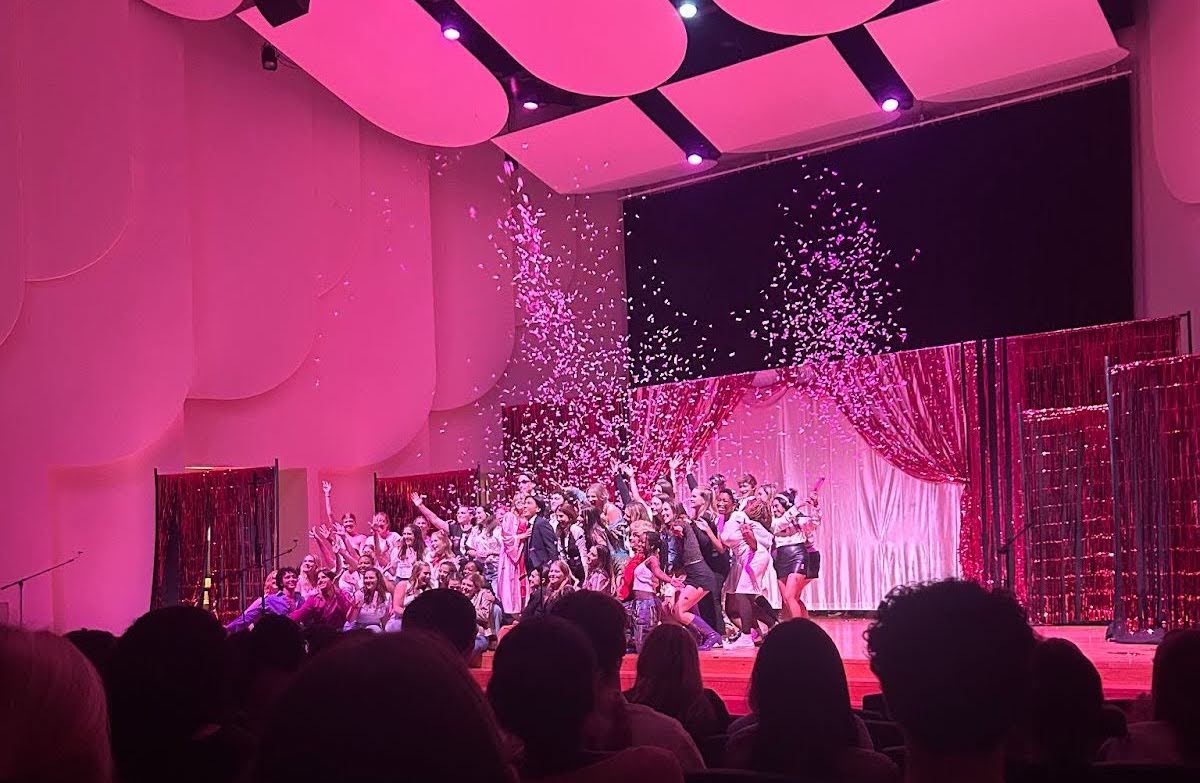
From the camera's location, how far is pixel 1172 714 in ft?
8.20

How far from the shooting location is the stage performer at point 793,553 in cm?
968

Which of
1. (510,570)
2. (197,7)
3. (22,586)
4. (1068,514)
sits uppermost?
(197,7)

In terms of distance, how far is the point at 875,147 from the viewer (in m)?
12.3

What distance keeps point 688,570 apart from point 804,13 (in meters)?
4.40

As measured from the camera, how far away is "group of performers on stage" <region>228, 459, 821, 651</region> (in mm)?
9820

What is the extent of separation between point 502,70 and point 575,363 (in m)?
3.60

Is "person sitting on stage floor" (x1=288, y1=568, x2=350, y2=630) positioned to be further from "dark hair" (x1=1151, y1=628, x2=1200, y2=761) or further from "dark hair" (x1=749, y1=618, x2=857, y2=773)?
"dark hair" (x1=1151, y1=628, x2=1200, y2=761)

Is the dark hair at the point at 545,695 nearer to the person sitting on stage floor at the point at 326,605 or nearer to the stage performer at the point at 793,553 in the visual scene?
the stage performer at the point at 793,553

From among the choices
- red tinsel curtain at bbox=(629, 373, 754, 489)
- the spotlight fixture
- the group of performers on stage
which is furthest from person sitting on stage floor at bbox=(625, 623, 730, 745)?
red tinsel curtain at bbox=(629, 373, 754, 489)

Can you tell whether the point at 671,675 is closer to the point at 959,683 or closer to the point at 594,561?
the point at 959,683

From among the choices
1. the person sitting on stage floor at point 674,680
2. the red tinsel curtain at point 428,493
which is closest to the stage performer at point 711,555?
the red tinsel curtain at point 428,493

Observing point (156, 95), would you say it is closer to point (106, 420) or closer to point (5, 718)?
point (106, 420)

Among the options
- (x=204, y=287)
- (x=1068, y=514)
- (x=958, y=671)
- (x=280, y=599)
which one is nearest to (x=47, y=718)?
(x=958, y=671)

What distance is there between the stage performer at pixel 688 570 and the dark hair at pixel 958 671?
8229mm
